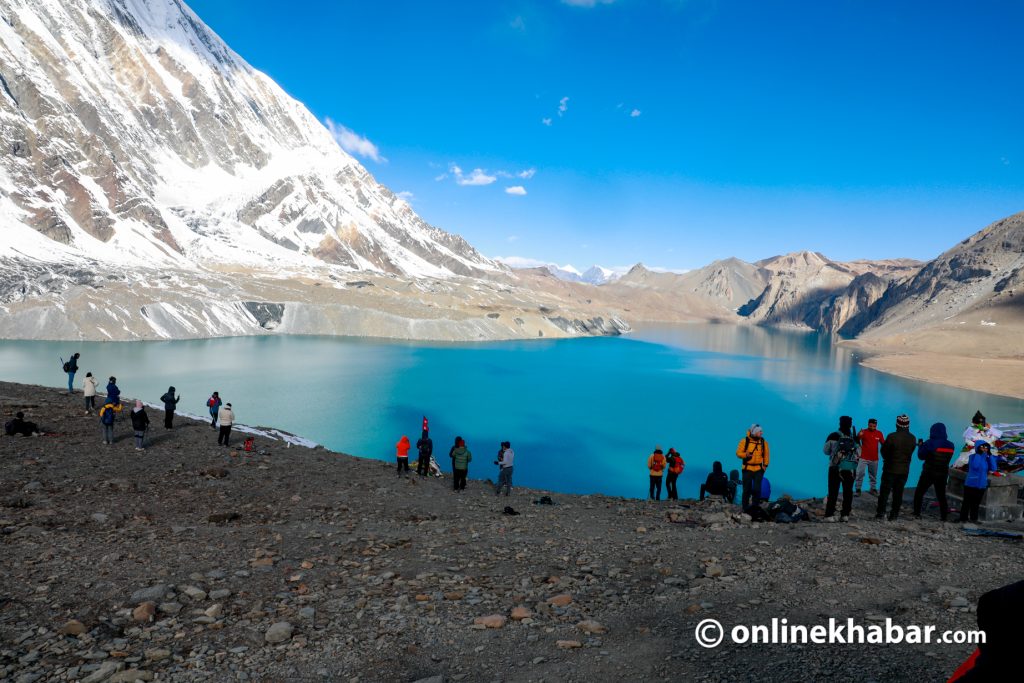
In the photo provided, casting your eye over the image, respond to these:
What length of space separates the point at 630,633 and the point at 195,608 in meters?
5.79

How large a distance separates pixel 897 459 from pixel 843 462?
1.05m

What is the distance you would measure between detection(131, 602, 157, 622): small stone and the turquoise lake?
13974 mm

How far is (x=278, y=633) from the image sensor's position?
7133 mm

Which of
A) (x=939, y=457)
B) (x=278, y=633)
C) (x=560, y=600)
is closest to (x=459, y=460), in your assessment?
(x=560, y=600)

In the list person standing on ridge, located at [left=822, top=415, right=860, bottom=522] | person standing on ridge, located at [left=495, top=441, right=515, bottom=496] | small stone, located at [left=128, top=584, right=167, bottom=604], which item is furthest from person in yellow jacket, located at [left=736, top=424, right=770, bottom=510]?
small stone, located at [left=128, top=584, right=167, bottom=604]

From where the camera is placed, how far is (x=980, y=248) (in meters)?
172

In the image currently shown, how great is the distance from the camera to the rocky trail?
21.1 ft

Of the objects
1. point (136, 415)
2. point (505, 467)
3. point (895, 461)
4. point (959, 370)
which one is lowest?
point (505, 467)

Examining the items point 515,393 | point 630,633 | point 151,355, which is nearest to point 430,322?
point 151,355

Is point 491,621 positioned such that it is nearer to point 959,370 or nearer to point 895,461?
→ point 895,461

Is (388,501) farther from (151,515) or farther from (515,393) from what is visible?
(515,393)

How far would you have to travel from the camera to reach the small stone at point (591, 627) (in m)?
7.27

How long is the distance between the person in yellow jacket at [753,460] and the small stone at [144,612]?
11.4 m

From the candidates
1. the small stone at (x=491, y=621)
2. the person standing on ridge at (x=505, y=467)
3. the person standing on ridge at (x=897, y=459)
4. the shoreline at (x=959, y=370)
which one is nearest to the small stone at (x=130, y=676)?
the small stone at (x=491, y=621)
